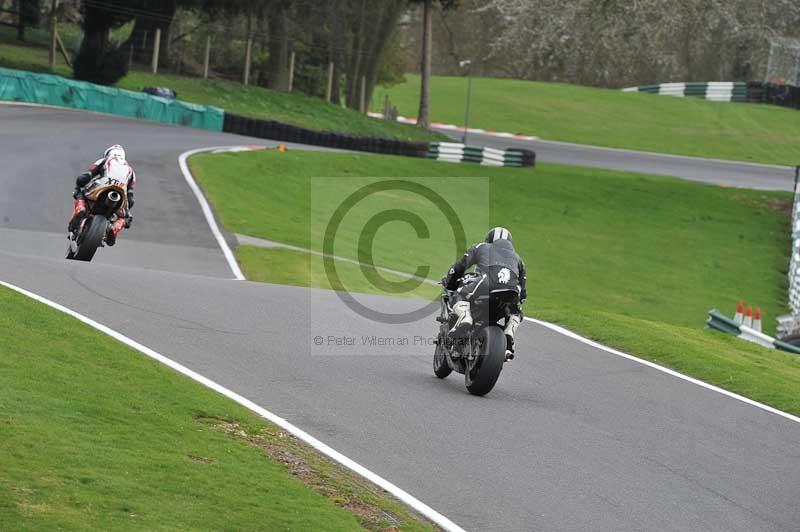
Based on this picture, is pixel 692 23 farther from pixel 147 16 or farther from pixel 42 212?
pixel 42 212

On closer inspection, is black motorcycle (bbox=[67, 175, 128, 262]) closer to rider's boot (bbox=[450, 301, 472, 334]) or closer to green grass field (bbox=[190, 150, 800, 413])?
green grass field (bbox=[190, 150, 800, 413])

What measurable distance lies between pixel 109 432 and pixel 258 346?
15.1ft

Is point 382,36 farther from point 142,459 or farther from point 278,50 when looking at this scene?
point 142,459

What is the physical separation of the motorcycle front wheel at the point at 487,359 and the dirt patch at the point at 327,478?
103 inches

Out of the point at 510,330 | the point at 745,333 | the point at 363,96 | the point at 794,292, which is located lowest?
the point at 794,292

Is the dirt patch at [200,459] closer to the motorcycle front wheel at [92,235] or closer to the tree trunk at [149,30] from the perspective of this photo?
the motorcycle front wheel at [92,235]

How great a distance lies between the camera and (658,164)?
51.8 m

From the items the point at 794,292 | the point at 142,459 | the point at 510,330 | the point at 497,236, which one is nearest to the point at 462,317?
the point at 510,330

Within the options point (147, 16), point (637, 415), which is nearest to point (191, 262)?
point (637, 415)

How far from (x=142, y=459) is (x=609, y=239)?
27.4m

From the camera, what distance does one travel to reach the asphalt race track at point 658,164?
156 ft

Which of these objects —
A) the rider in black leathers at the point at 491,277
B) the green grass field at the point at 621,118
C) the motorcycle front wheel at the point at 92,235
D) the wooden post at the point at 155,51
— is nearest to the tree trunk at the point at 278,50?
the wooden post at the point at 155,51

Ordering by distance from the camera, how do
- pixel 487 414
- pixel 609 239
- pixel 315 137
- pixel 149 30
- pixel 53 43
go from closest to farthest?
pixel 487 414 < pixel 609 239 < pixel 315 137 < pixel 53 43 < pixel 149 30

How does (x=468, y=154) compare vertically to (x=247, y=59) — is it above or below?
below
